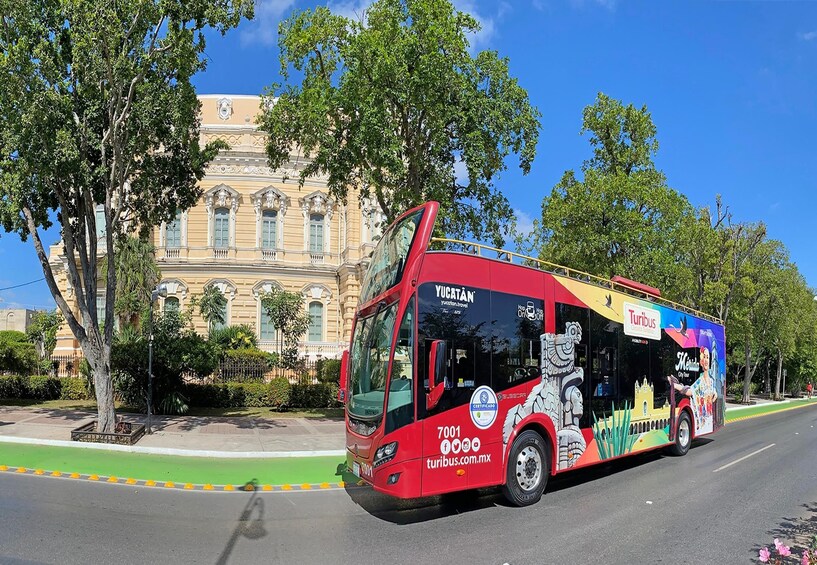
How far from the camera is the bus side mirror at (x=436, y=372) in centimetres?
672

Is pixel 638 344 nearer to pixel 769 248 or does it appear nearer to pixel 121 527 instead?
pixel 121 527

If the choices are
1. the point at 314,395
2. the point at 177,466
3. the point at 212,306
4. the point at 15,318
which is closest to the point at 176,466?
the point at 177,466

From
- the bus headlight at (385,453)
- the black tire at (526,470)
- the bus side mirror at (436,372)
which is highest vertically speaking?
the bus side mirror at (436,372)

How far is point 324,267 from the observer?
1585 inches

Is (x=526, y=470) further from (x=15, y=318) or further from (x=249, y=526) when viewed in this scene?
(x=15, y=318)

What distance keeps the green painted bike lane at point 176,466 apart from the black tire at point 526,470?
3.37 meters

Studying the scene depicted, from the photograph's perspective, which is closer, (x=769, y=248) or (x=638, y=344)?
(x=638, y=344)

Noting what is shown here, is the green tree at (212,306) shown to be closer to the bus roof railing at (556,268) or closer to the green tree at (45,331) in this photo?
the green tree at (45,331)

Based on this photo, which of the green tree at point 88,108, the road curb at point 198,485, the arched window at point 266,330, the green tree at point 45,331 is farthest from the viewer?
the arched window at point 266,330

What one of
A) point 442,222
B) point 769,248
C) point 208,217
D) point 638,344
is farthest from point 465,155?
point 769,248

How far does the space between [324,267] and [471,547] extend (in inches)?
1374

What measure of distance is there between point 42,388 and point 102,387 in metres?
11.3

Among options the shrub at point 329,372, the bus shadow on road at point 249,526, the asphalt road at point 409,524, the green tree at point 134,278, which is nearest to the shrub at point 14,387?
the green tree at point 134,278

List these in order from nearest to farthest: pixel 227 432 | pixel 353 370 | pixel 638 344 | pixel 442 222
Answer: pixel 353 370, pixel 638 344, pixel 227 432, pixel 442 222
